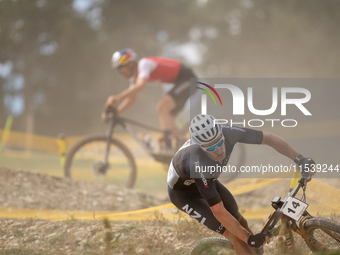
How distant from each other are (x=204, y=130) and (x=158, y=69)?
3.88 meters

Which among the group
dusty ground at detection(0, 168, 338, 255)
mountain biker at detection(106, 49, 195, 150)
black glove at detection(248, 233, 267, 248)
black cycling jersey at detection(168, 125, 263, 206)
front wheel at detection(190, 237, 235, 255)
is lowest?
dusty ground at detection(0, 168, 338, 255)

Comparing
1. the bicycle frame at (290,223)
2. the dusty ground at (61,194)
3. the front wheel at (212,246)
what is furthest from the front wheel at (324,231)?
the dusty ground at (61,194)

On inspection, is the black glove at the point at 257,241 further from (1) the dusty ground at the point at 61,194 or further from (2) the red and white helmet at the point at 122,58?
(2) the red and white helmet at the point at 122,58

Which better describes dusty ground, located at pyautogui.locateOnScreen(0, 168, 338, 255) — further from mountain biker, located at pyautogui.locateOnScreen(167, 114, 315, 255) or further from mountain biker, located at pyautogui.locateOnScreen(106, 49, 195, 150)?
mountain biker, located at pyautogui.locateOnScreen(106, 49, 195, 150)

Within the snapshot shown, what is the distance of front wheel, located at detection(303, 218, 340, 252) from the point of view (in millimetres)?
3168

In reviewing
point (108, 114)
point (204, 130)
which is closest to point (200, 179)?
point (204, 130)

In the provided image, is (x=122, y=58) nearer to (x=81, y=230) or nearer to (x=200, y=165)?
(x=81, y=230)

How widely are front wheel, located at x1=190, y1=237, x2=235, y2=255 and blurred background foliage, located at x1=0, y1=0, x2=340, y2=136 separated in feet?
53.8

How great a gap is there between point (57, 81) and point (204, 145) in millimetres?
19834

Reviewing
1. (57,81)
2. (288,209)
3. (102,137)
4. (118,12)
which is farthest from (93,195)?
(118,12)

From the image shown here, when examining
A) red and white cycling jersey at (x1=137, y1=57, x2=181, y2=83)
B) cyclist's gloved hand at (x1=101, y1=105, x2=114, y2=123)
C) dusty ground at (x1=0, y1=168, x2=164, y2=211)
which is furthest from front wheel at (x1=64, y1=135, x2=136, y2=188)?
red and white cycling jersey at (x1=137, y1=57, x2=181, y2=83)

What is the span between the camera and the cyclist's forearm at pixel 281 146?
3625mm

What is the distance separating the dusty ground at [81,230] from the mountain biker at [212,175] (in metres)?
0.79

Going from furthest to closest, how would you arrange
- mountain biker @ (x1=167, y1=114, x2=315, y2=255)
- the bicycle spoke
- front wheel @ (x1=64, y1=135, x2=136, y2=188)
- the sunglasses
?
the bicycle spoke, front wheel @ (x1=64, y1=135, x2=136, y2=188), the sunglasses, mountain biker @ (x1=167, y1=114, x2=315, y2=255)
